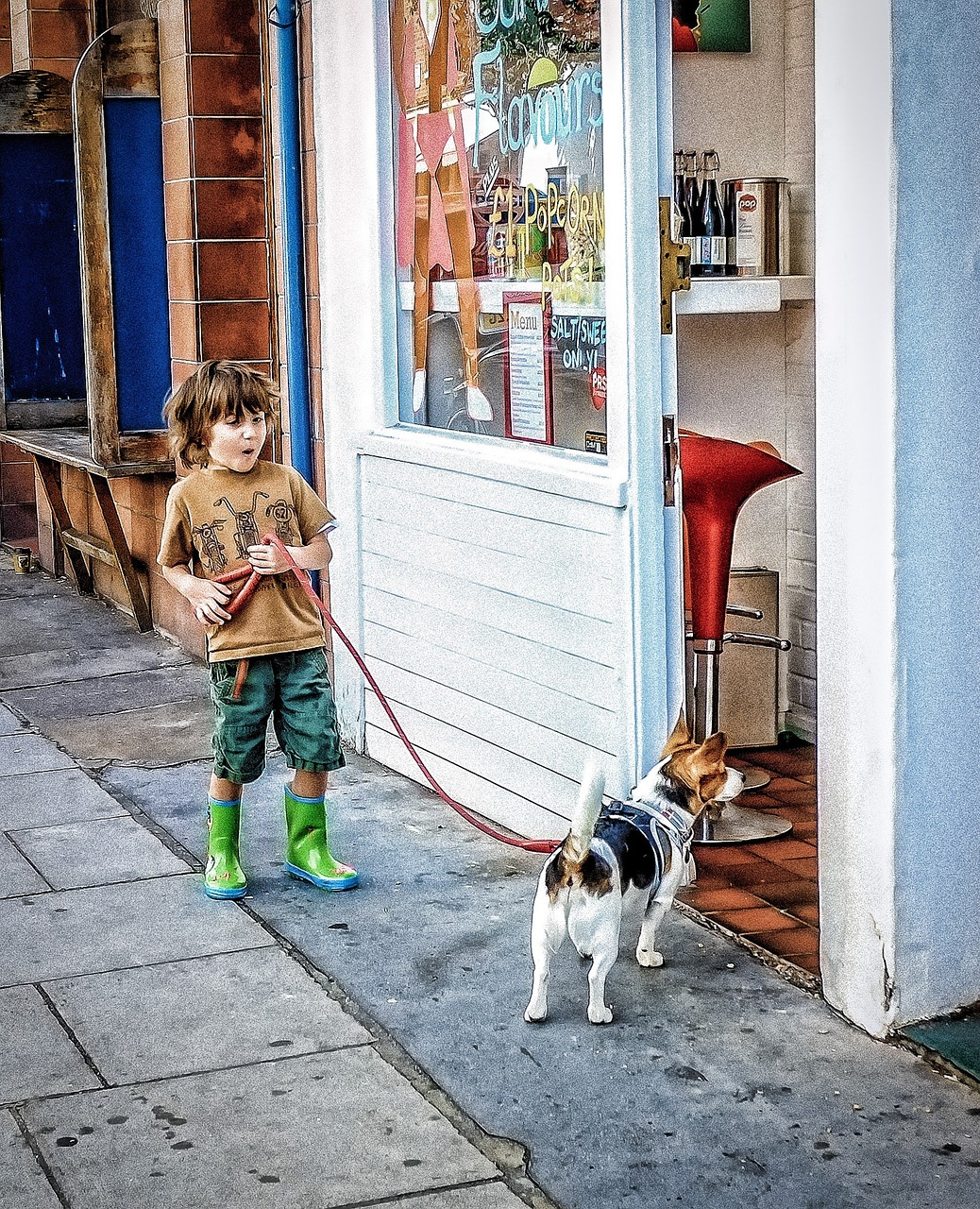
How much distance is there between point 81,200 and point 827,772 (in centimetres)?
557

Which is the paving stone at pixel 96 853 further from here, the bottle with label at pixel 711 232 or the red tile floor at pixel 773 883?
the bottle with label at pixel 711 232

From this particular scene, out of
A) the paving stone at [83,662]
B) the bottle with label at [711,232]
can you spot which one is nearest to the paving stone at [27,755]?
the paving stone at [83,662]

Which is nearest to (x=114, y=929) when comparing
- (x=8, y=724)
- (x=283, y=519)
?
(x=283, y=519)

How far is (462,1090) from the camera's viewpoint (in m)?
3.57

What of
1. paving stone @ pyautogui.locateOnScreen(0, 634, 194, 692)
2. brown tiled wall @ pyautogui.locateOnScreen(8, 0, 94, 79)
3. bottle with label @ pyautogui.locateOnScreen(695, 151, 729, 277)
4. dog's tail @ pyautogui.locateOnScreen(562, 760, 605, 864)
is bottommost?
paving stone @ pyautogui.locateOnScreen(0, 634, 194, 692)

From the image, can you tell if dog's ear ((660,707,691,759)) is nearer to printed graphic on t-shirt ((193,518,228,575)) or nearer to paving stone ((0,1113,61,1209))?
printed graphic on t-shirt ((193,518,228,575))

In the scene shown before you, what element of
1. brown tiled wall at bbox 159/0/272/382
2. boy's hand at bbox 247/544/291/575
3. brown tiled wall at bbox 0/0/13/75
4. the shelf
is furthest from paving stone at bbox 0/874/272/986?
brown tiled wall at bbox 0/0/13/75

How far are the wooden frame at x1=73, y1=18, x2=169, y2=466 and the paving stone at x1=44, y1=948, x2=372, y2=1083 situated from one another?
4364mm

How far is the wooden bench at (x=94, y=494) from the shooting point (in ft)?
27.5

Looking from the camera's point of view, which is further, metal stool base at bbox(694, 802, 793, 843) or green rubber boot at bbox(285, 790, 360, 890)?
metal stool base at bbox(694, 802, 793, 843)

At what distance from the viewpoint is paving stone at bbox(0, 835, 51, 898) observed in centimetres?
490

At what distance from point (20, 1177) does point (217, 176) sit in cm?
513

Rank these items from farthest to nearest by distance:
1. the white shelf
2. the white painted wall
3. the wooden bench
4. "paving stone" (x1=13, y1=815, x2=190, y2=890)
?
Result: the wooden bench
the white shelf
"paving stone" (x1=13, y1=815, x2=190, y2=890)
the white painted wall

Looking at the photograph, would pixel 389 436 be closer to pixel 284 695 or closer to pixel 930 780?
pixel 284 695
